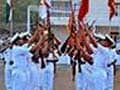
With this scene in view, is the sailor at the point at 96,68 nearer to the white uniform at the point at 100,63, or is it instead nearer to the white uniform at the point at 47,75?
the white uniform at the point at 100,63

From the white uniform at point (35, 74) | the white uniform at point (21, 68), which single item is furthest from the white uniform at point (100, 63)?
the white uniform at point (21, 68)

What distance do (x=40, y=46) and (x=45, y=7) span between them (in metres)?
1.29

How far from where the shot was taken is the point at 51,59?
441 inches

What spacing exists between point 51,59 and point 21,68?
686mm

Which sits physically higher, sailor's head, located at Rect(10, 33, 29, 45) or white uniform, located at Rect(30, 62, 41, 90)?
sailor's head, located at Rect(10, 33, 29, 45)

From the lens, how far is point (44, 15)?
11.8 metres

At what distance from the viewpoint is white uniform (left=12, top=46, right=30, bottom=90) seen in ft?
35.3

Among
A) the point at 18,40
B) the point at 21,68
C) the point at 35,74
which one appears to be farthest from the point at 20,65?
the point at 18,40

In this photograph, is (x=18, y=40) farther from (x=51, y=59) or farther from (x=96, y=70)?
(x=96, y=70)

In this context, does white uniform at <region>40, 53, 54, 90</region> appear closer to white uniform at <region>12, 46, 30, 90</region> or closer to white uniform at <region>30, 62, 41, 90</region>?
white uniform at <region>30, 62, 41, 90</region>

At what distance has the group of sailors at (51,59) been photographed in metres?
10.8

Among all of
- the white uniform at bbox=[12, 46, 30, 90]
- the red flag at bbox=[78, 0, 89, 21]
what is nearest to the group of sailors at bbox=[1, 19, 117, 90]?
the white uniform at bbox=[12, 46, 30, 90]

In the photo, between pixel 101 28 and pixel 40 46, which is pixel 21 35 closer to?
pixel 40 46

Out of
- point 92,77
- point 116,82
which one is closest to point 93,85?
point 92,77
